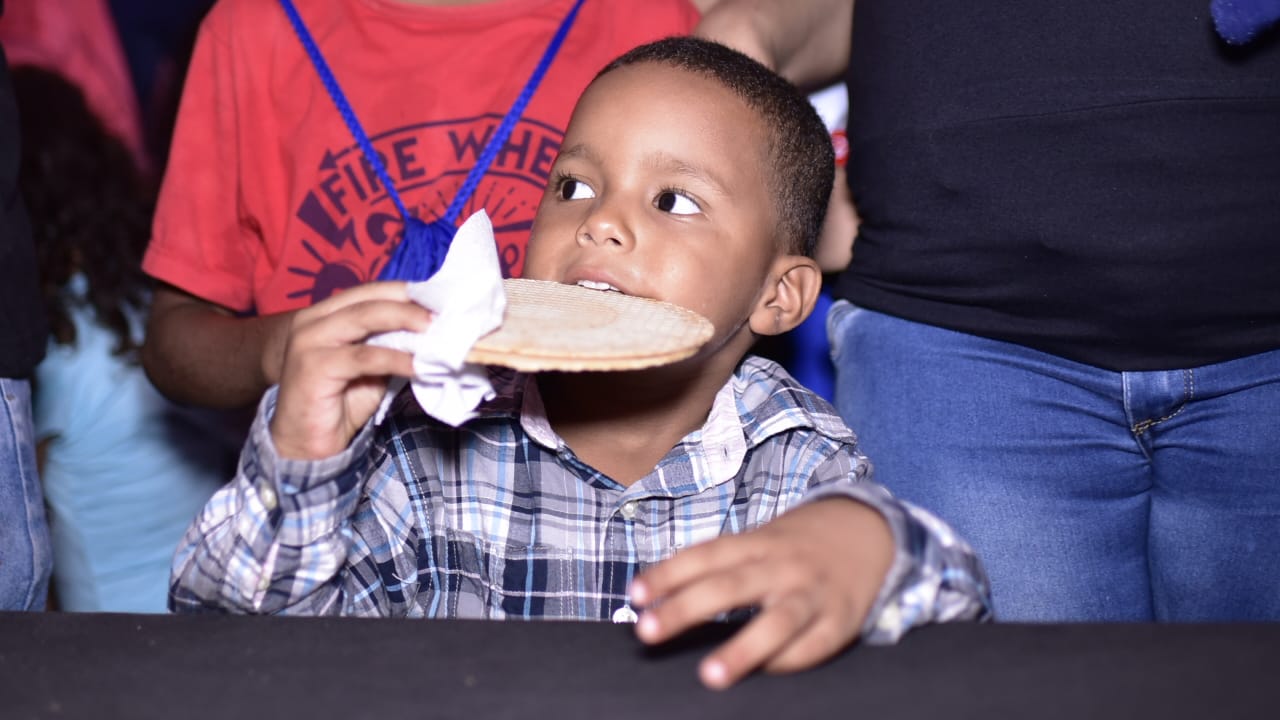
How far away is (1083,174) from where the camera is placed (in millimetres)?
1172

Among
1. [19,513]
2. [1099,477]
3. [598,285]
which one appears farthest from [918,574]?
[19,513]

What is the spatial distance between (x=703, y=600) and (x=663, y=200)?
1.87 feet

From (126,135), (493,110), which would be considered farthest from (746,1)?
(126,135)

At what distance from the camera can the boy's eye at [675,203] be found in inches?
44.7

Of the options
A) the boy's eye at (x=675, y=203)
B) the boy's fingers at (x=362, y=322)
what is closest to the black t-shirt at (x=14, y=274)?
the boy's fingers at (x=362, y=322)

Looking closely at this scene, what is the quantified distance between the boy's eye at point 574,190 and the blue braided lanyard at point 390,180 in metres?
0.23

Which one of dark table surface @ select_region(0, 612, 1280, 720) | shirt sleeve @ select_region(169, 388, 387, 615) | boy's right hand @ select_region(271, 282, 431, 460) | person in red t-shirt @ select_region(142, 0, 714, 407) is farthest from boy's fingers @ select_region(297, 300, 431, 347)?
person in red t-shirt @ select_region(142, 0, 714, 407)

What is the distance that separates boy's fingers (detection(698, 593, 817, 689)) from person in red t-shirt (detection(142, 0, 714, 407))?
840 millimetres

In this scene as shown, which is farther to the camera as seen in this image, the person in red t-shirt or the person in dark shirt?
the person in red t-shirt

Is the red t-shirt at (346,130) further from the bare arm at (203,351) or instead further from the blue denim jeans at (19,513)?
the blue denim jeans at (19,513)

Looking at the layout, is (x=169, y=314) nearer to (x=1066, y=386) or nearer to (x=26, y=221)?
(x=26, y=221)

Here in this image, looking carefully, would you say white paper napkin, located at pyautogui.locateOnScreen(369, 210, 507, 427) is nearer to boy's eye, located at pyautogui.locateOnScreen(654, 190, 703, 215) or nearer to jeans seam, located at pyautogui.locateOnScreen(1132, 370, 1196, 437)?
boy's eye, located at pyautogui.locateOnScreen(654, 190, 703, 215)

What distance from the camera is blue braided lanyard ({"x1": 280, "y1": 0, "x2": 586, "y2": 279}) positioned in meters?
1.33

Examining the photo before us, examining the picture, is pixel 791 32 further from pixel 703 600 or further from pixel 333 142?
pixel 703 600
